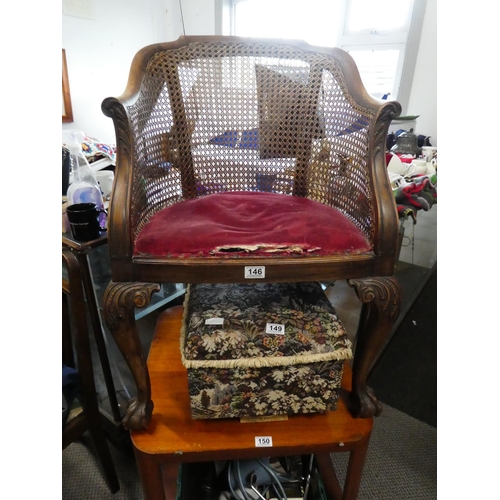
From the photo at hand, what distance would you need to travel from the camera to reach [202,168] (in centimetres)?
104

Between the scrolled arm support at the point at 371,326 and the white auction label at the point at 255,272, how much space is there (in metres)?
0.17

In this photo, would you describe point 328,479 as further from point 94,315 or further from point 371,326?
point 94,315

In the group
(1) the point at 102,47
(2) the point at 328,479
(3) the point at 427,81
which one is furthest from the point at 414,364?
(1) the point at 102,47

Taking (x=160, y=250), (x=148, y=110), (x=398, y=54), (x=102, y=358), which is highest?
(x=398, y=54)

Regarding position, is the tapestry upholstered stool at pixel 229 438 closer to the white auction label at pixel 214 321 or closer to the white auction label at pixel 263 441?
the white auction label at pixel 263 441

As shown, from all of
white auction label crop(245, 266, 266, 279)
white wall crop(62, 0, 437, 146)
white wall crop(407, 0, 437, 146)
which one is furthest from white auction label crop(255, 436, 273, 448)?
white wall crop(62, 0, 437, 146)

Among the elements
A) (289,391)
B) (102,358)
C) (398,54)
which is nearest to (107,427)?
(102,358)

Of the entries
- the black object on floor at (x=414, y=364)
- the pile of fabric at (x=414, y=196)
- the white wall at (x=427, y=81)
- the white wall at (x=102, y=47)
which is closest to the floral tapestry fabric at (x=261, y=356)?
the pile of fabric at (x=414, y=196)

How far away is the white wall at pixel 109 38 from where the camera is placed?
282cm

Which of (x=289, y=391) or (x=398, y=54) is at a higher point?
(x=398, y=54)
